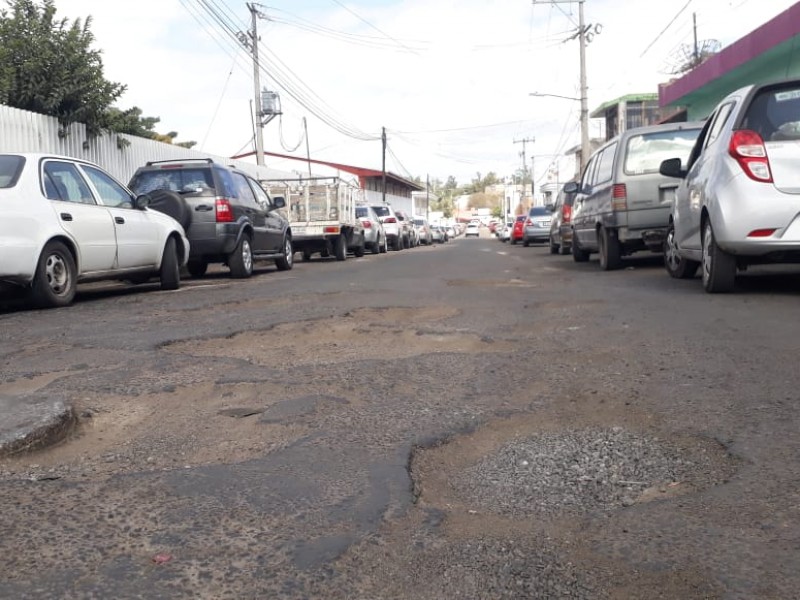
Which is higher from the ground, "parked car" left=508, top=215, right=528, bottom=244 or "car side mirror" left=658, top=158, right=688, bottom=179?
"car side mirror" left=658, top=158, right=688, bottom=179

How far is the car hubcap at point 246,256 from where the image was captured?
12508 mm

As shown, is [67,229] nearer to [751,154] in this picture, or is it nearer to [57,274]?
[57,274]

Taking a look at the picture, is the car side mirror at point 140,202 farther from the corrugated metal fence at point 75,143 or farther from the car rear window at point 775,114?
the car rear window at point 775,114

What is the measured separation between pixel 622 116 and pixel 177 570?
166ft

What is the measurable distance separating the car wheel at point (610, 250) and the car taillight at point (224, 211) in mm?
5270

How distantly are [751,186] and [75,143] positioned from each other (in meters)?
12.1

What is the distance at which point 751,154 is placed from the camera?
694 cm

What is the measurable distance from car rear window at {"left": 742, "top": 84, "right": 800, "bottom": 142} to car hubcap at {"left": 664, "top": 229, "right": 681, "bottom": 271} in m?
2.21

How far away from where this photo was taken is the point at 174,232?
10.5 m

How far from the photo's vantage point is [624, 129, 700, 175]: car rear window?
433 inches

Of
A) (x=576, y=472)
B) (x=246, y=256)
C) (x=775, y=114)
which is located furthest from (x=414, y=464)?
(x=246, y=256)

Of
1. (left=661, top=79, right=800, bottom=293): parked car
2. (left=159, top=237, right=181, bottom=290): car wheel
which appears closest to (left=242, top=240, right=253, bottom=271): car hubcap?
(left=159, top=237, right=181, bottom=290): car wheel

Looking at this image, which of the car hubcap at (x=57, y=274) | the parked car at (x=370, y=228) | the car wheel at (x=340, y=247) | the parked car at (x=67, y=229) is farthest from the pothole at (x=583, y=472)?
the parked car at (x=370, y=228)

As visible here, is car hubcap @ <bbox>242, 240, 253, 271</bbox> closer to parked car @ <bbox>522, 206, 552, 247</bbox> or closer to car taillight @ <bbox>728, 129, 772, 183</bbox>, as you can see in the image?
car taillight @ <bbox>728, 129, 772, 183</bbox>
